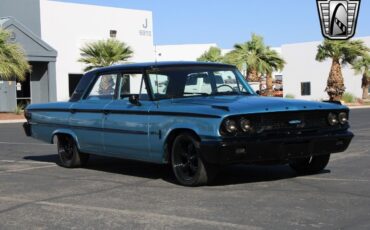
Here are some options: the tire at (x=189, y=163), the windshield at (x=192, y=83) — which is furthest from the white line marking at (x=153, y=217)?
the windshield at (x=192, y=83)

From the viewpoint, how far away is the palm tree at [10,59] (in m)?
29.4

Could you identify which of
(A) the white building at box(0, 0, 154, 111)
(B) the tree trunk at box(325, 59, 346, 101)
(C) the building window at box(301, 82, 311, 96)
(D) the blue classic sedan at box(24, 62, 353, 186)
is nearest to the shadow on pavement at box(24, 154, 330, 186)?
(D) the blue classic sedan at box(24, 62, 353, 186)

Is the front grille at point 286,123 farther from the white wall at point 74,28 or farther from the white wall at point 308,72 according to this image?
the white wall at point 308,72

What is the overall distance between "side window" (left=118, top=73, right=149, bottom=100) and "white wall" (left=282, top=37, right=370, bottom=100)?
42.8 meters

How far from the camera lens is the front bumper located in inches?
288

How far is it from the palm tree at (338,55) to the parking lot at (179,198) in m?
32.2

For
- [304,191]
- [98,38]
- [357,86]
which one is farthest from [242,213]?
[357,86]

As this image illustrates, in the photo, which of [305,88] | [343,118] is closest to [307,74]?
[305,88]

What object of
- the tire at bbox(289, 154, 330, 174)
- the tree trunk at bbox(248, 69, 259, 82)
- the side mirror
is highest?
the tree trunk at bbox(248, 69, 259, 82)

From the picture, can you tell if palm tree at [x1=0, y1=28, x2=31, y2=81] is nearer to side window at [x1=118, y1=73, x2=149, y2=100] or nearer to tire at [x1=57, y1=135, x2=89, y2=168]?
tire at [x1=57, y1=135, x2=89, y2=168]

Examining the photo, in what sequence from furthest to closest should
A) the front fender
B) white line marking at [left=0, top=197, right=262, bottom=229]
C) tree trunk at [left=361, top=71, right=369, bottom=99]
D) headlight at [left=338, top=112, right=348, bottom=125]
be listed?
tree trunk at [left=361, top=71, right=369, bottom=99]
the front fender
headlight at [left=338, top=112, right=348, bottom=125]
white line marking at [left=0, top=197, right=262, bottom=229]

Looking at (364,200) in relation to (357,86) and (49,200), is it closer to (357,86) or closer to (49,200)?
(49,200)

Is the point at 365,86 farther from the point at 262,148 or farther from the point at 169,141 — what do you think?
the point at 262,148

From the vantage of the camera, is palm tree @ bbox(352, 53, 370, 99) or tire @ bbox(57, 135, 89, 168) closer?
tire @ bbox(57, 135, 89, 168)
